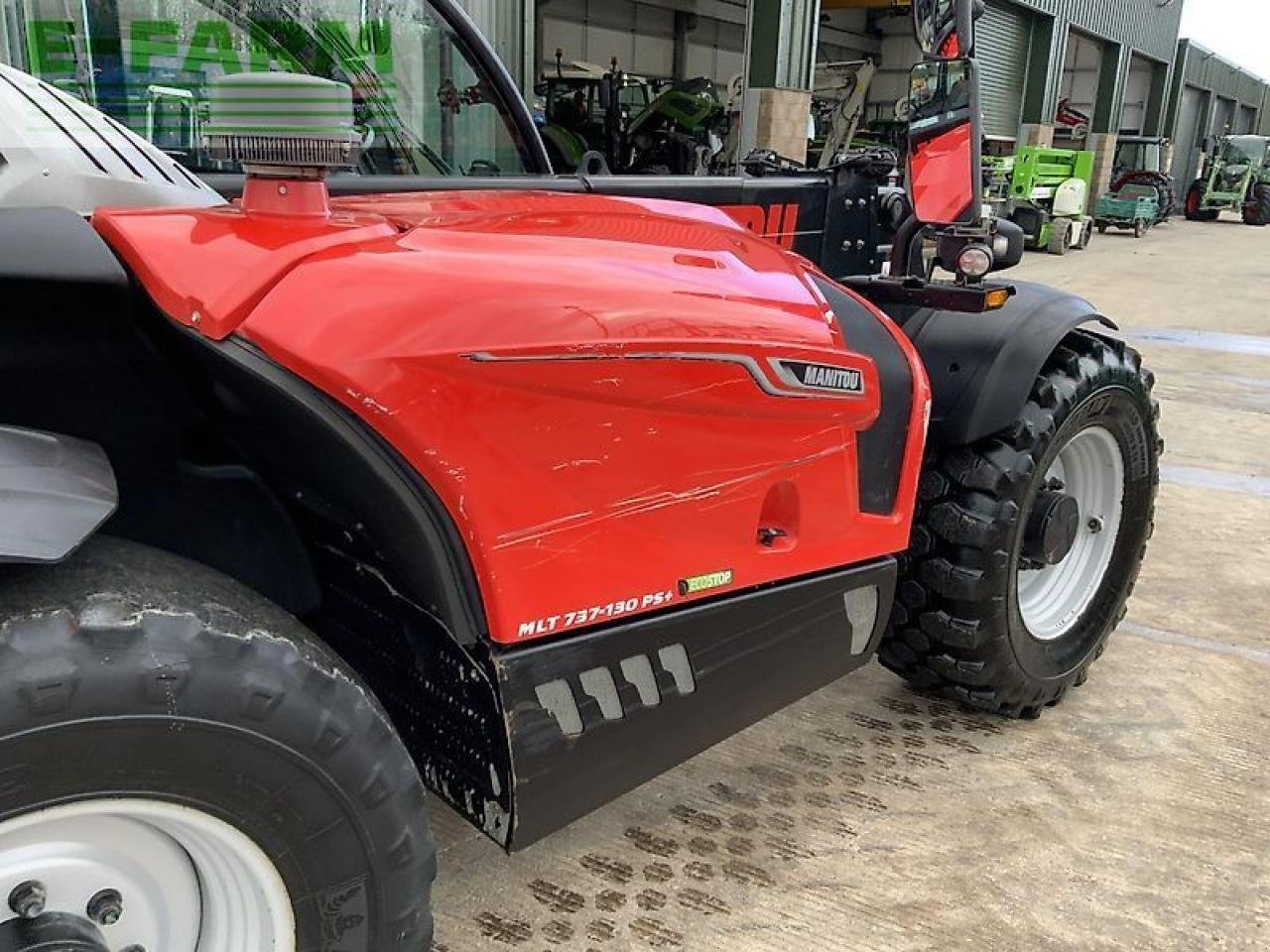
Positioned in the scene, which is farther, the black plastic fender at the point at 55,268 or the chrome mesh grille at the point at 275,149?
the chrome mesh grille at the point at 275,149

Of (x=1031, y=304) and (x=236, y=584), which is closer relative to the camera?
(x=236, y=584)

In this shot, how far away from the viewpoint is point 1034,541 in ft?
8.55

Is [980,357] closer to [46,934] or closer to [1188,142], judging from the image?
[46,934]

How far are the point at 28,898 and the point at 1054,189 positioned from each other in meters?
19.8

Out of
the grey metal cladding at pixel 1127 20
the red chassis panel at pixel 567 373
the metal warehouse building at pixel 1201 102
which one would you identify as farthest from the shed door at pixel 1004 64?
the red chassis panel at pixel 567 373

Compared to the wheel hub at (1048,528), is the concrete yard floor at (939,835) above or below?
below

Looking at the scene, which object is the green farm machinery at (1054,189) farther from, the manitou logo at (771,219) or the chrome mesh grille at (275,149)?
the chrome mesh grille at (275,149)

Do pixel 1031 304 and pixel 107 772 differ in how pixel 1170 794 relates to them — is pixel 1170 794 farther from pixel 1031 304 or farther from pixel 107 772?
pixel 107 772

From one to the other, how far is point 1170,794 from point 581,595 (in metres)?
1.75

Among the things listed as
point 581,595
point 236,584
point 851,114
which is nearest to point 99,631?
point 236,584

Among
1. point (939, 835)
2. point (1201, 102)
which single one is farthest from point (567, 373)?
point (1201, 102)

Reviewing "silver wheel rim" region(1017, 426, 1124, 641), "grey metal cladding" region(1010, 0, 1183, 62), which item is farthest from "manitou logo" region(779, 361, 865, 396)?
"grey metal cladding" region(1010, 0, 1183, 62)

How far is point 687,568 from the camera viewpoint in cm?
171

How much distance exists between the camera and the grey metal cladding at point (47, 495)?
3.66 ft
